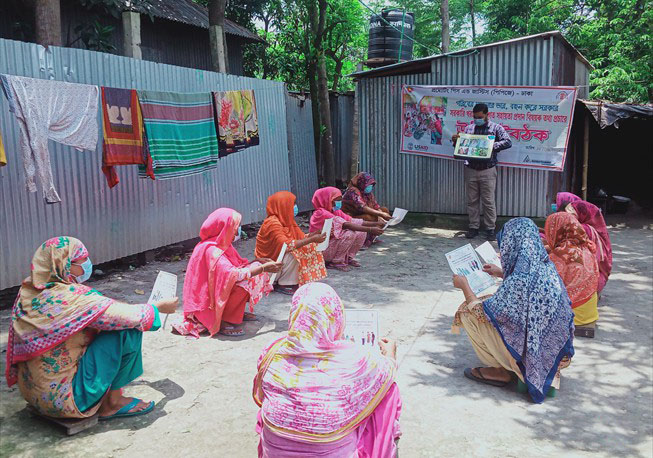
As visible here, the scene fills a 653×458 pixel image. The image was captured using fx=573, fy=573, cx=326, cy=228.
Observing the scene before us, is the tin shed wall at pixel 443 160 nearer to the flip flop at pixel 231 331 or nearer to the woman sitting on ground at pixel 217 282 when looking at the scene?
the woman sitting on ground at pixel 217 282

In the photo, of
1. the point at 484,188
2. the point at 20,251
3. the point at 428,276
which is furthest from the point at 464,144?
the point at 20,251

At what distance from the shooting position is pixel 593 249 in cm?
498

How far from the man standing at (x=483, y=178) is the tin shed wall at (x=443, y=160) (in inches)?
19.4

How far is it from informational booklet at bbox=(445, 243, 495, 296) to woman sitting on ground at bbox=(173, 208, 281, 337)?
1644 millimetres

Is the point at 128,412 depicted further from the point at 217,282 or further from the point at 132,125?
the point at 132,125

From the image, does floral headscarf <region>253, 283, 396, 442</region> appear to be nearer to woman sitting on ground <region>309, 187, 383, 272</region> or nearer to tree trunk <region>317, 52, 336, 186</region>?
woman sitting on ground <region>309, 187, 383, 272</region>

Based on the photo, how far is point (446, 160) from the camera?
9.79 m

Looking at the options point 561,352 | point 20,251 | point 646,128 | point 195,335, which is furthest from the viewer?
point 646,128

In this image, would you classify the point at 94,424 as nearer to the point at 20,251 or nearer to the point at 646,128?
the point at 20,251

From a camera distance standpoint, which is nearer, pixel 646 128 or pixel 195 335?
pixel 195 335

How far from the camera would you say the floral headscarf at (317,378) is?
2.23m

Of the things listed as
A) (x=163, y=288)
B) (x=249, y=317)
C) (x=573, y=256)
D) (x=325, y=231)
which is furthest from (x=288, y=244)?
(x=573, y=256)

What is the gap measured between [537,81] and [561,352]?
6.19 meters

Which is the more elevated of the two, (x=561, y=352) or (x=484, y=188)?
(x=484, y=188)
